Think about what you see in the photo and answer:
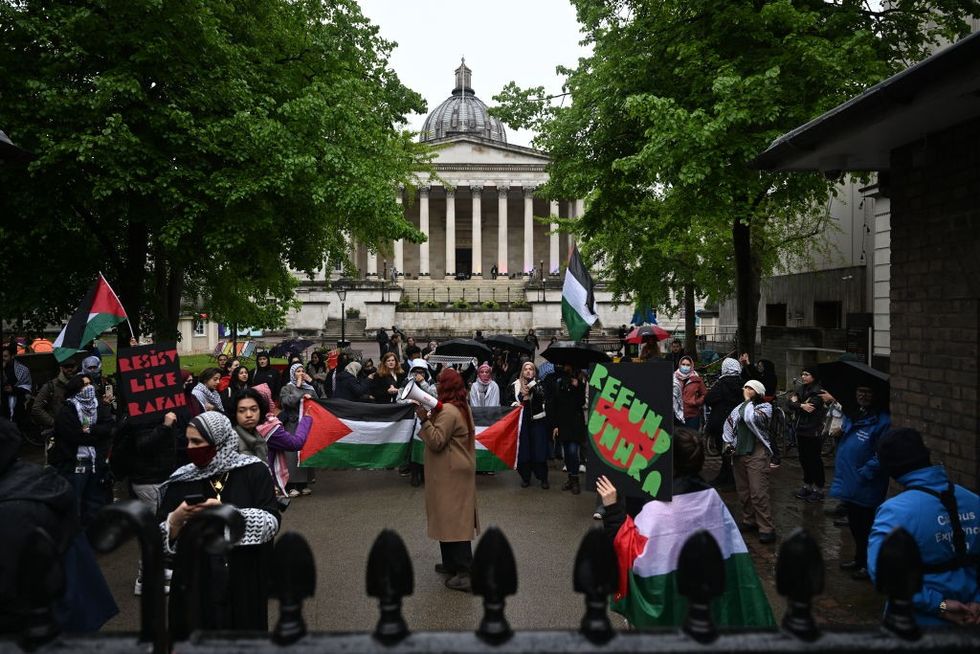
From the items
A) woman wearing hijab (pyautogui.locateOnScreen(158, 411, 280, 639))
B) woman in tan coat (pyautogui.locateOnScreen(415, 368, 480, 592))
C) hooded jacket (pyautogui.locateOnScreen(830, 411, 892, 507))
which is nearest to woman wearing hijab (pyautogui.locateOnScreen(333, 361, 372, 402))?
woman in tan coat (pyautogui.locateOnScreen(415, 368, 480, 592))

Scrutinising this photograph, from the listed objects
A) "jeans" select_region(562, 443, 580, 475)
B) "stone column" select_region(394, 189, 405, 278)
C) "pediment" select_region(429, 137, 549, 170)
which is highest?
"pediment" select_region(429, 137, 549, 170)

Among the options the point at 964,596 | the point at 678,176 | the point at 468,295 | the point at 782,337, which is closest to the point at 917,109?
the point at 964,596

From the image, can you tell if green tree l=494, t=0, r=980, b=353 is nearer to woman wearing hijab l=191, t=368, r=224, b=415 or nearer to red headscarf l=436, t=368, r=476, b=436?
red headscarf l=436, t=368, r=476, b=436

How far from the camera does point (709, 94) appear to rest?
12.8m

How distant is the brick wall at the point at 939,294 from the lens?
19.2 ft

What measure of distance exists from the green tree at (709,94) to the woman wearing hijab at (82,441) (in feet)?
28.6

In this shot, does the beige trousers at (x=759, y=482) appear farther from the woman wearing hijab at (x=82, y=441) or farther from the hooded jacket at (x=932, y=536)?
the woman wearing hijab at (x=82, y=441)

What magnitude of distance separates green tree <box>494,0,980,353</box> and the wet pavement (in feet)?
16.4

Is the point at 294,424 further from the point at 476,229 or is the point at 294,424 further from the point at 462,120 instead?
the point at 462,120

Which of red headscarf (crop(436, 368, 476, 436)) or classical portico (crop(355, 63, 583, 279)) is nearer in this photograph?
red headscarf (crop(436, 368, 476, 436))

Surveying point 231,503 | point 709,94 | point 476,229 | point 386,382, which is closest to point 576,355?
point 386,382

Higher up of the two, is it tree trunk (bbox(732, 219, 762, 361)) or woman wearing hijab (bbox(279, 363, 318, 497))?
tree trunk (bbox(732, 219, 762, 361))

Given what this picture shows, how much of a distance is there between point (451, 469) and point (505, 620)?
4.59m

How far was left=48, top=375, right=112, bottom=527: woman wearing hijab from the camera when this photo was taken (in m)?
7.38
